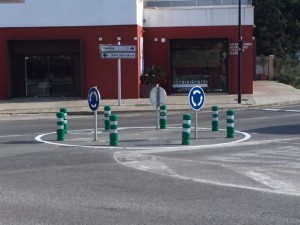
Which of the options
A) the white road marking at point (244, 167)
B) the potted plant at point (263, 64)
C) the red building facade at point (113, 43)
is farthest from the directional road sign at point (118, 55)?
the potted plant at point (263, 64)

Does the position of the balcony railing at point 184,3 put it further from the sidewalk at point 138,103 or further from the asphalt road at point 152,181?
the asphalt road at point 152,181

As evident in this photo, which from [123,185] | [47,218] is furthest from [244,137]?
[47,218]

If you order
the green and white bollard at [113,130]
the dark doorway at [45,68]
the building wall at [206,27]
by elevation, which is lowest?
the green and white bollard at [113,130]

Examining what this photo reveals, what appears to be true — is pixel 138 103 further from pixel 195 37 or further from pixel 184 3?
pixel 184 3

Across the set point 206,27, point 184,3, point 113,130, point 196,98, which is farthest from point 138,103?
point 113,130

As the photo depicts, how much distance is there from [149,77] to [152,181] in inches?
917

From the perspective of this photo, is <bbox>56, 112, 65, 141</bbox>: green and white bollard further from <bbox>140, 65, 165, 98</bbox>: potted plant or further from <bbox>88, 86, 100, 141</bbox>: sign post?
<bbox>140, 65, 165, 98</bbox>: potted plant

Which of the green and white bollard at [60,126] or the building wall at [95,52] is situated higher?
the building wall at [95,52]

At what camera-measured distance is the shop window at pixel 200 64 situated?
34594mm

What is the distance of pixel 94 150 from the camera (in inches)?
567

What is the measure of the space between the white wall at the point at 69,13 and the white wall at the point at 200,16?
2418mm

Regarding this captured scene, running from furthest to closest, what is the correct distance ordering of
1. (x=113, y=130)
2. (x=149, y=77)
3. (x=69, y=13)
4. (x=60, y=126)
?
(x=149, y=77), (x=69, y=13), (x=60, y=126), (x=113, y=130)

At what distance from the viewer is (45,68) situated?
1345 inches

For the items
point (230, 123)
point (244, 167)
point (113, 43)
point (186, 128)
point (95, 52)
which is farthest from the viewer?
point (95, 52)
